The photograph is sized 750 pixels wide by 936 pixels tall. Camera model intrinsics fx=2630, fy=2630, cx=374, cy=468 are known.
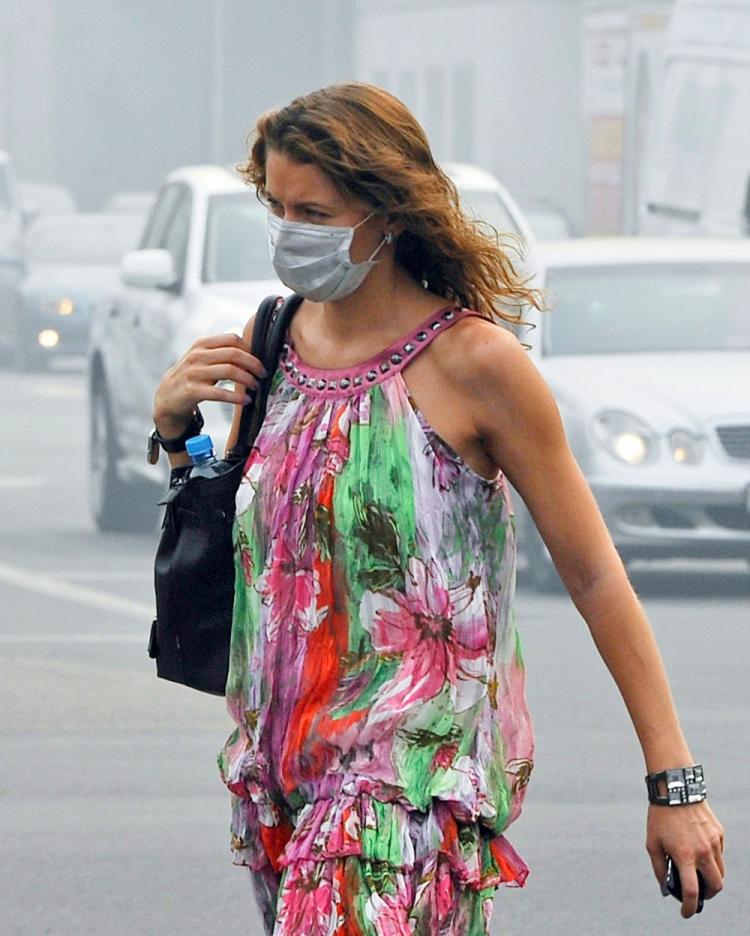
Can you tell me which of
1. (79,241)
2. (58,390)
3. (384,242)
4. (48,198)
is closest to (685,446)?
(384,242)

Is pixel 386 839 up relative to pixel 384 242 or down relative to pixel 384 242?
down

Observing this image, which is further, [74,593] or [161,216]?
[161,216]

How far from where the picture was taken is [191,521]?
11.5 feet

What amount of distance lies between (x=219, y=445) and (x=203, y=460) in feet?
26.6

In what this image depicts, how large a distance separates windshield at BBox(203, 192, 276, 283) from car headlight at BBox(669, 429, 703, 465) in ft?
8.09

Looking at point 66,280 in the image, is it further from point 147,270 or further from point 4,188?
point 147,270

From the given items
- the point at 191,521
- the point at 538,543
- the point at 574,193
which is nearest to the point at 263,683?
the point at 191,521

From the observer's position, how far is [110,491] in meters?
13.7

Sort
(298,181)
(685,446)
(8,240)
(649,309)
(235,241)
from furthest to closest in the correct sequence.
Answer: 1. (8,240)
2. (235,241)
3. (649,309)
4. (685,446)
5. (298,181)

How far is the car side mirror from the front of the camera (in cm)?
1229

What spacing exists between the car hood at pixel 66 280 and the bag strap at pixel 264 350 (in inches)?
898

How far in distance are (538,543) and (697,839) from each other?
7895 mm

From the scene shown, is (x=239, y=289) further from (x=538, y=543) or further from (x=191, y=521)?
(x=191, y=521)

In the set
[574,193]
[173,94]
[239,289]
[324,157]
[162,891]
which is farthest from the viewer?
[173,94]
